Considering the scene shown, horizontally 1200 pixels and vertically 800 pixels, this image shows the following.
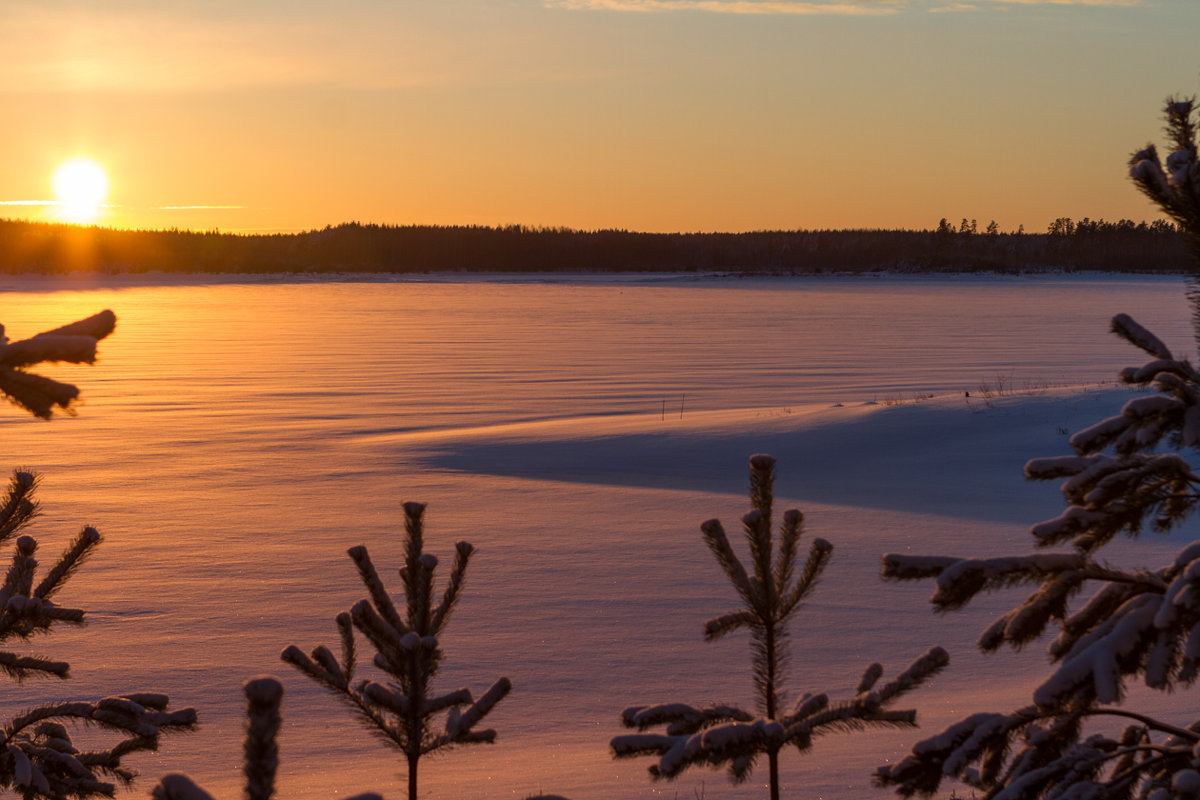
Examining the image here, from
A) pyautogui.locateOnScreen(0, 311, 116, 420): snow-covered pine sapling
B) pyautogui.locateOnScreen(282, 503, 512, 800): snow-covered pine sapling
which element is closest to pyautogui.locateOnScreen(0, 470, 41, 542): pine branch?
pyautogui.locateOnScreen(282, 503, 512, 800): snow-covered pine sapling

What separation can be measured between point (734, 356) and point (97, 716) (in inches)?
757

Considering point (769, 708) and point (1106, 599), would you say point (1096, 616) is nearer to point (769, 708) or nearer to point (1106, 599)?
point (1106, 599)

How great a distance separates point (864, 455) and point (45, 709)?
9.09 m

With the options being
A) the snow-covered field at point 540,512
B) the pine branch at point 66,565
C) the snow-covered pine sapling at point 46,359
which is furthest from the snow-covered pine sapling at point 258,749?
the snow-covered field at point 540,512

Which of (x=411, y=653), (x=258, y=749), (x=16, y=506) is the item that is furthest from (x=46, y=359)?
(x=16, y=506)

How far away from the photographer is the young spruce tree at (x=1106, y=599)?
1912 mm

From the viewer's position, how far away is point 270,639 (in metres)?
5.71

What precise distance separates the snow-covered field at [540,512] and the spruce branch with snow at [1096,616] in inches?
77.4

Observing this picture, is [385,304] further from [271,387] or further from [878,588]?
[878,588]

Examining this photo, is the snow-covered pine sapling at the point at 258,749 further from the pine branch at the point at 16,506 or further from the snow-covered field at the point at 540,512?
the snow-covered field at the point at 540,512

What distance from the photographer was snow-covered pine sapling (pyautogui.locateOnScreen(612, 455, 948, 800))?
7.20 feet

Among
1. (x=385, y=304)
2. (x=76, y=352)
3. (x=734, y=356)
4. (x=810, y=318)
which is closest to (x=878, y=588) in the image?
(x=76, y=352)

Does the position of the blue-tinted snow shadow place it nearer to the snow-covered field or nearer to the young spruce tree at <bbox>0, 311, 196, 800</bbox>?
the snow-covered field

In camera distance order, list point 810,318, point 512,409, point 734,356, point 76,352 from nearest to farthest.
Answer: point 76,352 → point 512,409 → point 734,356 → point 810,318
